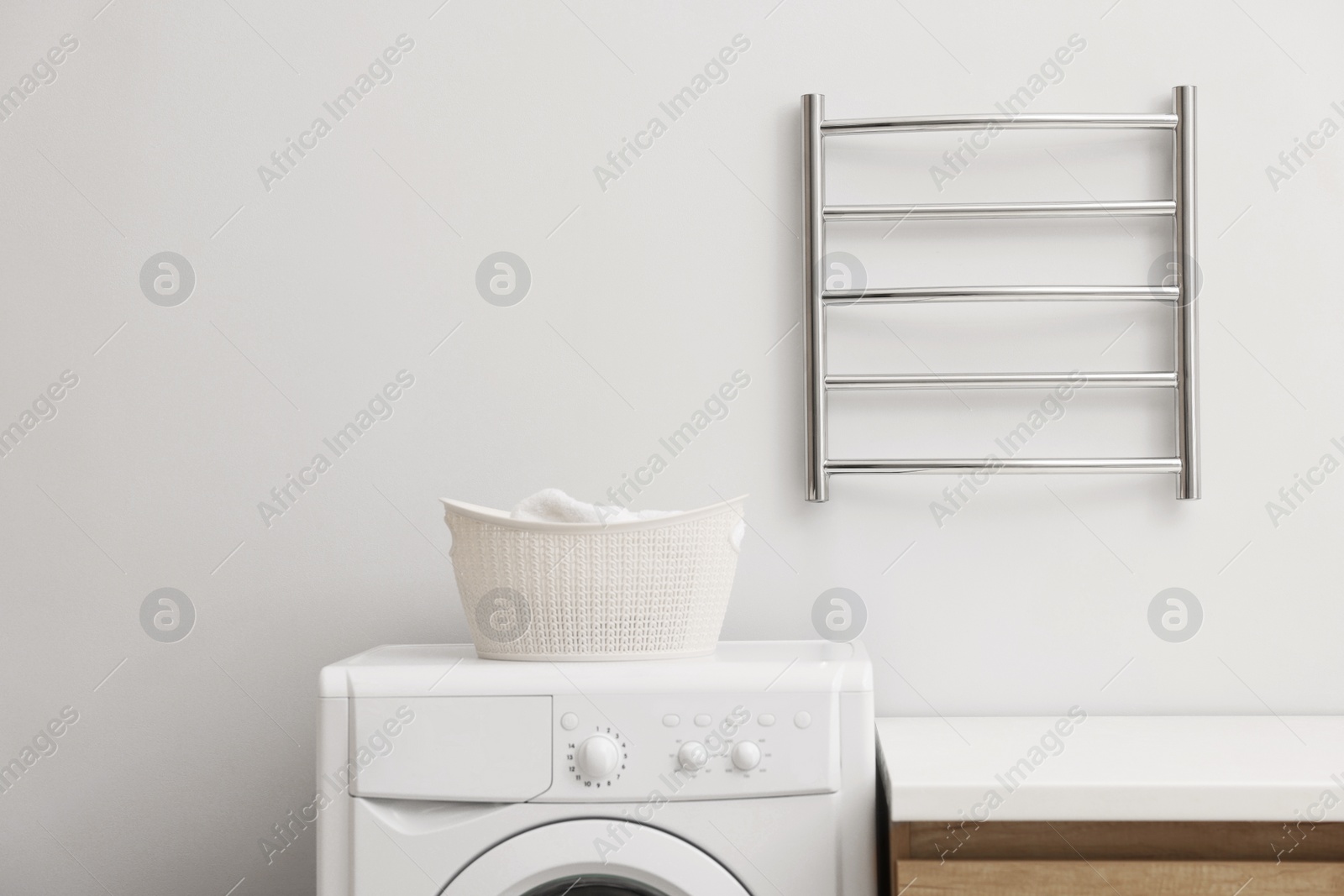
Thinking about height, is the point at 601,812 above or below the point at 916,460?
below

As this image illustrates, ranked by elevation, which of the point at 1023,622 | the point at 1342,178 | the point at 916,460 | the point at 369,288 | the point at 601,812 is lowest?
the point at 601,812

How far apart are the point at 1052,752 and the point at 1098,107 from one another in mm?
1029

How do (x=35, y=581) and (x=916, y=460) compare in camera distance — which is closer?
(x=916, y=460)

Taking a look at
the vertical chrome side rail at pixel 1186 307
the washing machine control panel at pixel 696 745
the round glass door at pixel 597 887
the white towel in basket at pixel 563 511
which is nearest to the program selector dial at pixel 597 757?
the washing machine control panel at pixel 696 745

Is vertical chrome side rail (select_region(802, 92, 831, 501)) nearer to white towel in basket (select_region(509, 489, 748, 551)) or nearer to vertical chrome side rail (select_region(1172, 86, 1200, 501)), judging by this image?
white towel in basket (select_region(509, 489, 748, 551))

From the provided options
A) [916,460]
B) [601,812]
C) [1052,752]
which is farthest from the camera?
[916,460]

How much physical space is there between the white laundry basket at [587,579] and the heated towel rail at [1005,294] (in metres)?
0.38

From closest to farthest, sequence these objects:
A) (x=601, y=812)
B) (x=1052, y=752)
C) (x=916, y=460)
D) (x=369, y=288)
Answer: (x=601, y=812), (x=1052, y=752), (x=916, y=460), (x=369, y=288)

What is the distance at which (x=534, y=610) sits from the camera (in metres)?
1.28

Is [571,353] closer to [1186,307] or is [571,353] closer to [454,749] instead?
[454,749]

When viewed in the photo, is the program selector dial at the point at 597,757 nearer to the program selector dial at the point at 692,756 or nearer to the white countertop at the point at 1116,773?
the program selector dial at the point at 692,756

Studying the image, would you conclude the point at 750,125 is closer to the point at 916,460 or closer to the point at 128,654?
the point at 916,460

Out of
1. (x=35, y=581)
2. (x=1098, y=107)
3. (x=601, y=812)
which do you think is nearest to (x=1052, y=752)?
(x=601, y=812)

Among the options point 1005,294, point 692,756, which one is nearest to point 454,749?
point 692,756
